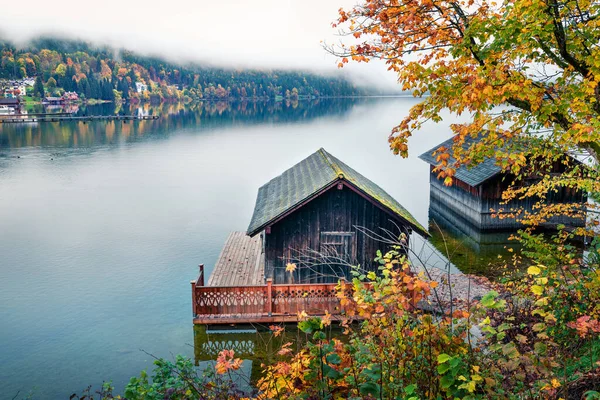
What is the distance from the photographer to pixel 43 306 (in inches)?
936

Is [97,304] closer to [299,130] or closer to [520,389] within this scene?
[520,389]

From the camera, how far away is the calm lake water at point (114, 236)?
64.9 ft

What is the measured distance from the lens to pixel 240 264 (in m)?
25.3

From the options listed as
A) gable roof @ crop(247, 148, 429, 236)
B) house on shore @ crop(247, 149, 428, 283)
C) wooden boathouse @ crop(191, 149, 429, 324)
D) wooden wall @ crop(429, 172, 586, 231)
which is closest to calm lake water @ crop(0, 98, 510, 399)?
wooden boathouse @ crop(191, 149, 429, 324)

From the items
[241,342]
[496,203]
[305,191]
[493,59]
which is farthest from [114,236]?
[493,59]

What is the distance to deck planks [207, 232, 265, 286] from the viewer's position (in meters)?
22.9

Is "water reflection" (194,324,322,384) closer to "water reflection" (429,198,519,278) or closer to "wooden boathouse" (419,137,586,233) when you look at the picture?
"water reflection" (429,198,519,278)

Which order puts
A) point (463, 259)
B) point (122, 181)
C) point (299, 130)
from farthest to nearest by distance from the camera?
point (299, 130) → point (122, 181) → point (463, 259)

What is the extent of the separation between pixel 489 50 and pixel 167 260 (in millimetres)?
24817

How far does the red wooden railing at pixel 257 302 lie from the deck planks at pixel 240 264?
93.1 inches

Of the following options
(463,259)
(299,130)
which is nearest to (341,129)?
(299,130)

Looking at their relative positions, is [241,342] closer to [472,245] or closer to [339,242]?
[339,242]

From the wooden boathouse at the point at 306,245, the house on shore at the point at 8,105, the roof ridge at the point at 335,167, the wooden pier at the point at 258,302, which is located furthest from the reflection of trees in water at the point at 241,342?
the house on shore at the point at 8,105

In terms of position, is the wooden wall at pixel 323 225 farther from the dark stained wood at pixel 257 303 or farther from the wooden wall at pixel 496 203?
the wooden wall at pixel 496 203
